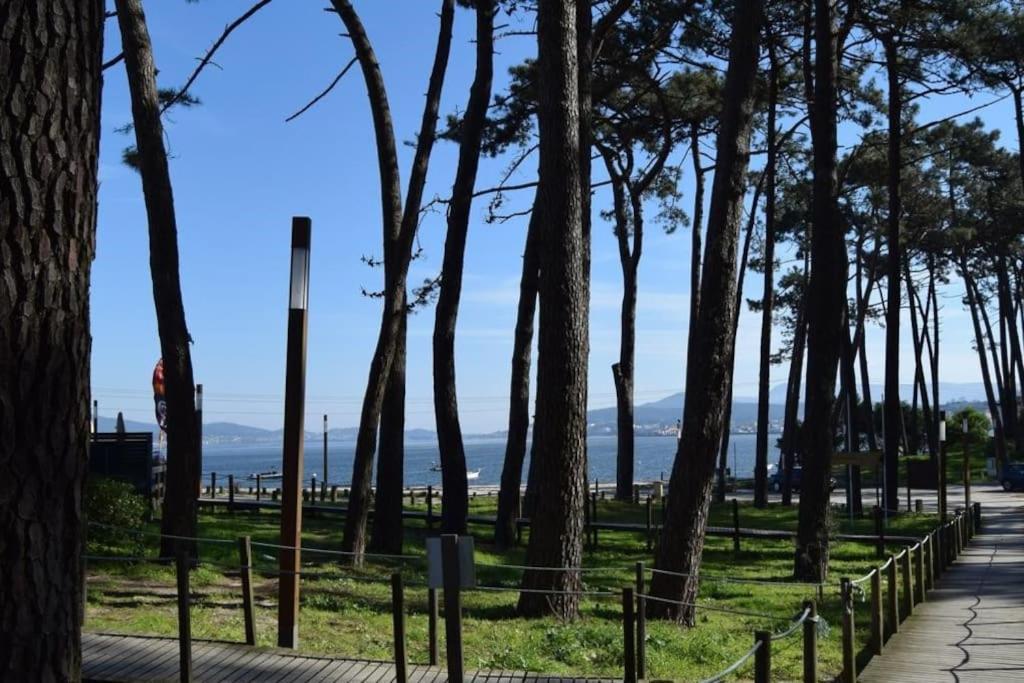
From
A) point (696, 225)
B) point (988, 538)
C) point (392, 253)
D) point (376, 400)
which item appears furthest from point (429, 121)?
point (696, 225)

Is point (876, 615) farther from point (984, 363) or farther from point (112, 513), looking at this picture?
point (984, 363)

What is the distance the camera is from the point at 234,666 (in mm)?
8477

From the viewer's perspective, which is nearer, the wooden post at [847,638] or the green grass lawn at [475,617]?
the wooden post at [847,638]

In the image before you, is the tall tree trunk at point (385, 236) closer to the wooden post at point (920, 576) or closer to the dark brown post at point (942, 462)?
the wooden post at point (920, 576)

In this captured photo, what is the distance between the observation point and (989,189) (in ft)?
138

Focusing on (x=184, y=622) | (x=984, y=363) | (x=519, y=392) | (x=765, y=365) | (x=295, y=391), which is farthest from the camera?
(x=984, y=363)

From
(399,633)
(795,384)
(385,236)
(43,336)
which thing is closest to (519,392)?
(385,236)

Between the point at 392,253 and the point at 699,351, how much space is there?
5.83 meters

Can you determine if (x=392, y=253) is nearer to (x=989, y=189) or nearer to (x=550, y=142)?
(x=550, y=142)

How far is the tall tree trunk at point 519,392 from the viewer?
69.4 ft

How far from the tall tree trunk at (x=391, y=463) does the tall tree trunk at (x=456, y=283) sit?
2112 millimetres

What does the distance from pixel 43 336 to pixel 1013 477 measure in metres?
48.6

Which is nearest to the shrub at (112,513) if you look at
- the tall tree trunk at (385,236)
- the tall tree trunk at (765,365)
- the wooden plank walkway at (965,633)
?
the tall tree trunk at (385,236)

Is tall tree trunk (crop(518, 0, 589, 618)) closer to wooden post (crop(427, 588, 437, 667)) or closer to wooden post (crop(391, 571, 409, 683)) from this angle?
wooden post (crop(427, 588, 437, 667))
